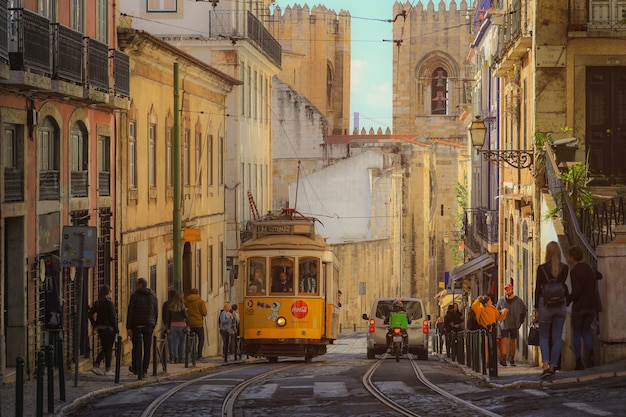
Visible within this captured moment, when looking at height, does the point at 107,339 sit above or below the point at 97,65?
below

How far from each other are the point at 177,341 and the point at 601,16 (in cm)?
979

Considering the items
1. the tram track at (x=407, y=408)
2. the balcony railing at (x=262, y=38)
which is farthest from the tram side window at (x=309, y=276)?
the balcony railing at (x=262, y=38)

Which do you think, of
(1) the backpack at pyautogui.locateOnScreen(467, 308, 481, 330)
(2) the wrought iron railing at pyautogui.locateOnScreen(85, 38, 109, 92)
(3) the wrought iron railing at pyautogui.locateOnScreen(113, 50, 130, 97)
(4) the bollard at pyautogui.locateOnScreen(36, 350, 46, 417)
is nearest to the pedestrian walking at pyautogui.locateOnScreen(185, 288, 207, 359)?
(3) the wrought iron railing at pyautogui.locateOnScreen(113, 50, 130, 97)

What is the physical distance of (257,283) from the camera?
30.2 m

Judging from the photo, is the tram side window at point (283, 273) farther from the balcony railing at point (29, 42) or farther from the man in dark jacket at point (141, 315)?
the balcony railing at point (29, 42)

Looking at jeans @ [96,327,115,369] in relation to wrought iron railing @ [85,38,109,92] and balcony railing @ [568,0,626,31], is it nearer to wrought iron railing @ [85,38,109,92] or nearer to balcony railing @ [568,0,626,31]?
wrought iron railing @ [85,38,109,92]

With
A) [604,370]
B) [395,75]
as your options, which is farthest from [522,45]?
[395,75]

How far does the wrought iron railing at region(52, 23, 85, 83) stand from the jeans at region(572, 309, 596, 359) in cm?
876

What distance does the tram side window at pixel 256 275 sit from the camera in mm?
30016

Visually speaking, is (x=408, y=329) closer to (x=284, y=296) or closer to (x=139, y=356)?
(x=284, y=296)

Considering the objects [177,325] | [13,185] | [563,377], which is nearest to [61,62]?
[13,185]

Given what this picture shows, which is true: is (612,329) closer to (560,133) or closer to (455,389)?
(455,389)

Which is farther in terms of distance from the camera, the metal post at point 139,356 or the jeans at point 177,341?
the jeans at point 177,341

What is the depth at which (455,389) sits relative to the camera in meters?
18.5
